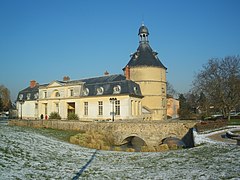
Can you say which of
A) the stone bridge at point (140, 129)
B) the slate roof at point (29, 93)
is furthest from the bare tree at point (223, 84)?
the slate roof at point (29, 93)

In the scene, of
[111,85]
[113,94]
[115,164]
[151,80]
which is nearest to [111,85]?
[111,85]

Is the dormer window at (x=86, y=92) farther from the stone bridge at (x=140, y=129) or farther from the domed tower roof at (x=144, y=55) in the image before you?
the domed tower roof at (x=144, y=55)

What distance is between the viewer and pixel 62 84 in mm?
35500

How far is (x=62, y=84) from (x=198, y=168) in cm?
2959

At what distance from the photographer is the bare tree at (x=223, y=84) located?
87.0 ft

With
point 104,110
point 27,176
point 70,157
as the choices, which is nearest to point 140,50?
point 104,110

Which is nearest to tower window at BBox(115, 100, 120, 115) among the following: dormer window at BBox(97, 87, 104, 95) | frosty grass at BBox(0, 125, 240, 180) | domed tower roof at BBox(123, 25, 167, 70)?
dormer window at BBox(97, 87, 104, 95)

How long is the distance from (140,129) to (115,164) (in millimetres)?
13351

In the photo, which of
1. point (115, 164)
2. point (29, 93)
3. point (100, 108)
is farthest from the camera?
point (29, 93)

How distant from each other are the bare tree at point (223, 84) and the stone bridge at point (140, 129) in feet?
25.5

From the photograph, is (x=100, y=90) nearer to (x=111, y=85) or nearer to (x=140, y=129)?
(x=111, y=85)

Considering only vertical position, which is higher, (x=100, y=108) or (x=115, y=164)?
(x=100, y=108)

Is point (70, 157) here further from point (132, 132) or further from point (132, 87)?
point (132, 87)

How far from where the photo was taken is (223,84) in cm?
2731
